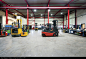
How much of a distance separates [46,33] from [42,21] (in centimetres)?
2014

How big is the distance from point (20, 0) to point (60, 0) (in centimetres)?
898

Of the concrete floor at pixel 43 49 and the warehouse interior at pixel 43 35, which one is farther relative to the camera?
the warehouse interior at pixel 43 35

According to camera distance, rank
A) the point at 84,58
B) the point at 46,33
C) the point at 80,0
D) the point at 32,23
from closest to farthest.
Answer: the point at 84,58 < the point at 46,33 < the point at 80,0 < the point at 32,23

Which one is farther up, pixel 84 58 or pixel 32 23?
pixel 32 23

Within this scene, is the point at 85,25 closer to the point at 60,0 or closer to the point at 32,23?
the point at 60,0

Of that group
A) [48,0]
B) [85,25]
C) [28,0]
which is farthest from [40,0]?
[85,25]

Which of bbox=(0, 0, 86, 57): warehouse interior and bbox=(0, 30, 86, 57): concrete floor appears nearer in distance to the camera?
bbox=(0, 30, 86, 57): concrete floor

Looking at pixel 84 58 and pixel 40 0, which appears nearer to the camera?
pixel 84 58

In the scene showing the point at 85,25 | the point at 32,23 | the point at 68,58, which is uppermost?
the point at 32,23


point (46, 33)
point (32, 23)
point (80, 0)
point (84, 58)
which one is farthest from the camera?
point (32, 23)

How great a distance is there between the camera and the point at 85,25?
12.9 metres

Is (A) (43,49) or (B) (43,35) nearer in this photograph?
(A) (43,49)

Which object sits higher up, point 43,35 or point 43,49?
point 43,35

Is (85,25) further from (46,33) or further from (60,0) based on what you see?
(46,33)
